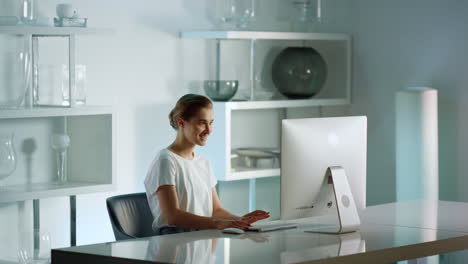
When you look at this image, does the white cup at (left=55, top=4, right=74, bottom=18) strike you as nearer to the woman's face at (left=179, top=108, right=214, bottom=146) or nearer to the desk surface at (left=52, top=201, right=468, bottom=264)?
the woman's face at (left=179, top=108, right=214, bottom=146)

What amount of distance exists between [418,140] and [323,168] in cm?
191

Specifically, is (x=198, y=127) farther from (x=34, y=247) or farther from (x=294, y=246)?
(x=34, y=247)

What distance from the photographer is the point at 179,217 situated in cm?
330

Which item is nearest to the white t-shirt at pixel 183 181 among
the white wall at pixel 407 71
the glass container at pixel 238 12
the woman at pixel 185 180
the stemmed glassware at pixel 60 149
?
the woman at pixel 185 180

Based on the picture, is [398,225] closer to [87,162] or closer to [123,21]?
[87,162]

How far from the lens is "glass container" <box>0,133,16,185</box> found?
12.6 ft

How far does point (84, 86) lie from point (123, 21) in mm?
618

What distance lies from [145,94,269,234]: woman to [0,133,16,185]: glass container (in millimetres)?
771

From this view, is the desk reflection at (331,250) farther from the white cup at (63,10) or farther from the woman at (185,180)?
the white cup at (63,10)

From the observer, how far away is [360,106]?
5.61m

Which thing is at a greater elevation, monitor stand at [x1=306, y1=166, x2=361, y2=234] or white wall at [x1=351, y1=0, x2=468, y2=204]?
white wall at [x1=351, y1=0, x2=468, y2=204]

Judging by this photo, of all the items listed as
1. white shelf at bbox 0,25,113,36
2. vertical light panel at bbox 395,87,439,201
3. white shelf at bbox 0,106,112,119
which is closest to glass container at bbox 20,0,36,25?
white shelf at bbox 0,25,113,36

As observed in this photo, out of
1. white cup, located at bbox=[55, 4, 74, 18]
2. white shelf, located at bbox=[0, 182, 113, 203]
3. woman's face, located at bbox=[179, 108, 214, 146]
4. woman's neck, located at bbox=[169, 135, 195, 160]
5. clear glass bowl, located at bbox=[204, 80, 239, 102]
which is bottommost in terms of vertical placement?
white shelf, located at bbox=[0, 182, 113, 203]

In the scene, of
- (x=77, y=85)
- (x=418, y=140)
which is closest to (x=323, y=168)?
(x=77, y=85)
